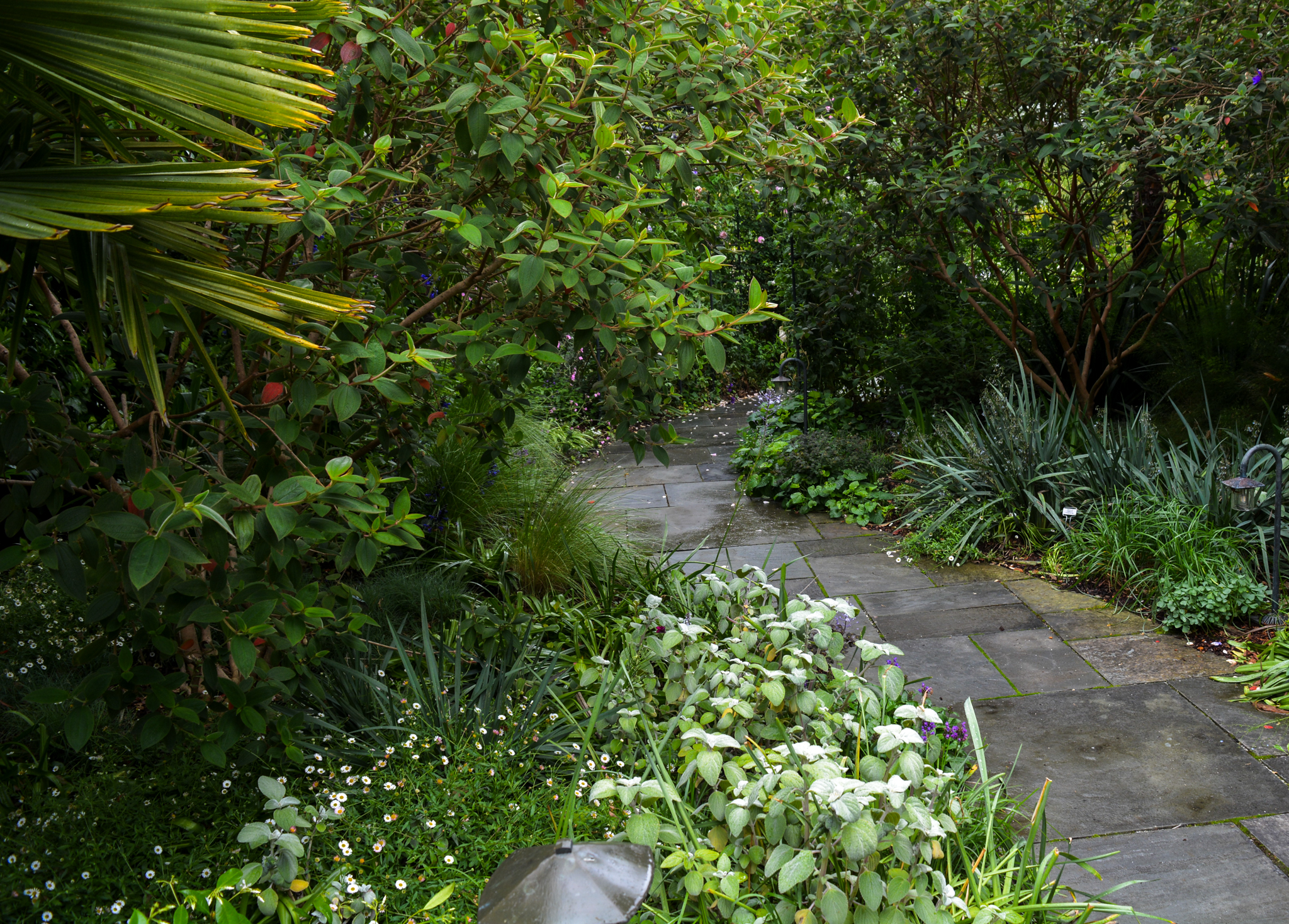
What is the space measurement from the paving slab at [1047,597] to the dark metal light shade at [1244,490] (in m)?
0.74

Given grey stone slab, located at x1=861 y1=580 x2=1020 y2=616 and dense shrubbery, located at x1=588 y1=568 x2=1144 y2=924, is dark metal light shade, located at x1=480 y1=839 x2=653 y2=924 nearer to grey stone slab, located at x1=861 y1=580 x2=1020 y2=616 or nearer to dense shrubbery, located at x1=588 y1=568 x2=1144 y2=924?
dense shrubbery, located at x1=588 y1=568 x2=1144 y2=924

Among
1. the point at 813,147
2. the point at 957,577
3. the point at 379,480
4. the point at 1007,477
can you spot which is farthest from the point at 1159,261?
the point at 379,480

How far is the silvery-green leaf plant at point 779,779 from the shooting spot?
6.16ft

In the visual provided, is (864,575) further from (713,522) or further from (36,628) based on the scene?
(36,628)

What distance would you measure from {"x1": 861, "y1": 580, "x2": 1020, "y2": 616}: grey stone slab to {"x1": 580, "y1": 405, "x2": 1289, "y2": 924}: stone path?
0.01 m

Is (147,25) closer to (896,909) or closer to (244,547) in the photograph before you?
(244,547)

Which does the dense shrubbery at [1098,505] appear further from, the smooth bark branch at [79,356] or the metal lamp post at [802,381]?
the smooth bark branch at [79,356]

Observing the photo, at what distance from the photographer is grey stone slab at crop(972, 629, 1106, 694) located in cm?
352

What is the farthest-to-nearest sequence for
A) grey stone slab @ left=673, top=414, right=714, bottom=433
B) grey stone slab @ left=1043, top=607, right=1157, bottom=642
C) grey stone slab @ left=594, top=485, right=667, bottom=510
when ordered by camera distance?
grey stone slab @ left=673, top=414, right=714, bottom=433
grey stone slab @ left=594, top=485, right=667, bottom=510
grey stone slab @ left=1043, top=607, right=1157, bottom=642

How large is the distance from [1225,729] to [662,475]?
175 inches

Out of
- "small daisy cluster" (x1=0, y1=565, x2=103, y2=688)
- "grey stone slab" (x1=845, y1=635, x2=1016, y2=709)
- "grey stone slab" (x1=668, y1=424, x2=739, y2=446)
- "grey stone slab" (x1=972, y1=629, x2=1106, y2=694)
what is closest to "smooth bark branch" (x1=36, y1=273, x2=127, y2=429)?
"small daisy cluster" (x1=0, y1=565, x2=103, y2=688)

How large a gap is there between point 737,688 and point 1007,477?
3.07m

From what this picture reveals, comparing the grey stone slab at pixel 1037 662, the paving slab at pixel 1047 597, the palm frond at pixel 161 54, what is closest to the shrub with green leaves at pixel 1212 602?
the paving slab at pixel 1047 597

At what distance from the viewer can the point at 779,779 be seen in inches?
78.7
